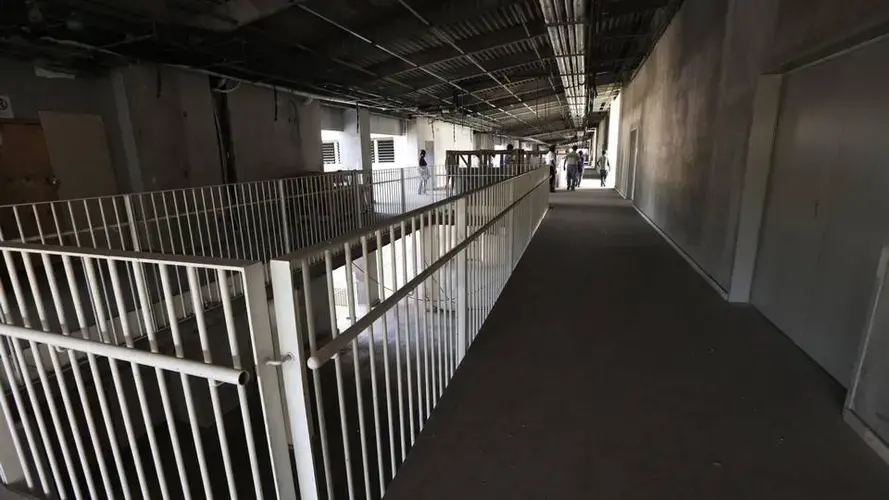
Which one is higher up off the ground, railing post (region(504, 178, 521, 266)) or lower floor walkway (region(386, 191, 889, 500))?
railing post (region(504, 178, 521, 266))

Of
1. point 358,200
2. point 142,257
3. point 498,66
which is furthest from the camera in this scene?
point 498,66

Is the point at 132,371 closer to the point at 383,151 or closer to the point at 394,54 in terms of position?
the point at 394,54

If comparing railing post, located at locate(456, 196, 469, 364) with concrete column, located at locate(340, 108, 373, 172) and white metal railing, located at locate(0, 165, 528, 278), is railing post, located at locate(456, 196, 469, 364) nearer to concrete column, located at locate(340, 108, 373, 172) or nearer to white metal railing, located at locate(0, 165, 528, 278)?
Answer: white metal railing, located at locate(0, 165, 528, 278)

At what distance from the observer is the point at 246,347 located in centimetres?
559

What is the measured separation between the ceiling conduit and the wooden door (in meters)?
6.86

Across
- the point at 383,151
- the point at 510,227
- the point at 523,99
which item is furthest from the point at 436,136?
the point at 510,227

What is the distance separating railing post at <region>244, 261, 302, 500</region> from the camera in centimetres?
117

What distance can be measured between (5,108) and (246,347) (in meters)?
4.26

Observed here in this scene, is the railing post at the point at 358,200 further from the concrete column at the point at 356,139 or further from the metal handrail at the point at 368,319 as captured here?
the metal handrail at the point at 368,319

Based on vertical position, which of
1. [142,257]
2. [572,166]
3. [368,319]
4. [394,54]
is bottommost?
[368,319]

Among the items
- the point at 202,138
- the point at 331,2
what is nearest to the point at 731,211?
the point at 331,2

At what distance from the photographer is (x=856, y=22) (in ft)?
7.68

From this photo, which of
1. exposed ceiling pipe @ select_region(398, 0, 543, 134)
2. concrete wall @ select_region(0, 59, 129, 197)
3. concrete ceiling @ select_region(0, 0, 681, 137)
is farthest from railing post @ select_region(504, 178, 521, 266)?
concrete wall @ select_region(0, 59, 129, 197)

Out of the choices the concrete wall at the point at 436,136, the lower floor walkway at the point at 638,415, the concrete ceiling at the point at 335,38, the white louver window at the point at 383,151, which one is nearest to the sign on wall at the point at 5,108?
the concrete ceiling at the point at 335,38
